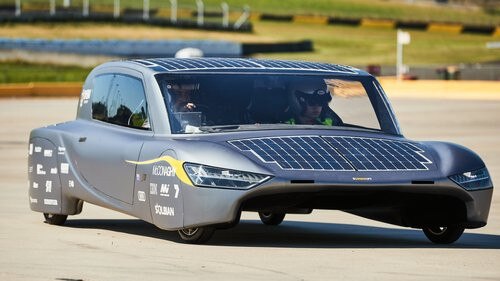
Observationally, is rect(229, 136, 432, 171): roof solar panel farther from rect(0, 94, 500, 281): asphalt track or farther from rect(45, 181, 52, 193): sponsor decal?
rect(45, 181, 52, 193): sponsor decal

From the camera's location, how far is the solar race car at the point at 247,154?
9242mm

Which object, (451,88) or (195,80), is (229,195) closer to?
(195,80)

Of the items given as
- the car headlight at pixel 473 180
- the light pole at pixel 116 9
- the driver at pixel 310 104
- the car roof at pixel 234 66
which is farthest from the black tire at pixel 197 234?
the light pole at pixel 116 9

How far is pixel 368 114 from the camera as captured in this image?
10.5 metres

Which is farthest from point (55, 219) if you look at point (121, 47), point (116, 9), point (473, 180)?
point (116, 9)

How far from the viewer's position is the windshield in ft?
33.0

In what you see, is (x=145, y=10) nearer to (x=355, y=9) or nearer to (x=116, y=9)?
(x=116, y=9)

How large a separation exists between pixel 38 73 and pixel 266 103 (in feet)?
142

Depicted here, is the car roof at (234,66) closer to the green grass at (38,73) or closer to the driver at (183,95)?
the driver at (183,95)

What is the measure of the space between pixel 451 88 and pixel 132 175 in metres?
35.7

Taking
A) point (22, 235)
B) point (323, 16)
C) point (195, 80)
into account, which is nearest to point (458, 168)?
point (195, 80)

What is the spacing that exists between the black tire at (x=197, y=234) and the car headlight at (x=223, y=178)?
37 cm

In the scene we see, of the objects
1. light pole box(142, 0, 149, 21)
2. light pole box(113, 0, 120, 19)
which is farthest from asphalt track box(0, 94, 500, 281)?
light pole box(142, 0, 149, 21)

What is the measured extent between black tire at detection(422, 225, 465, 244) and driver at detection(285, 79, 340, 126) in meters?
1.00
